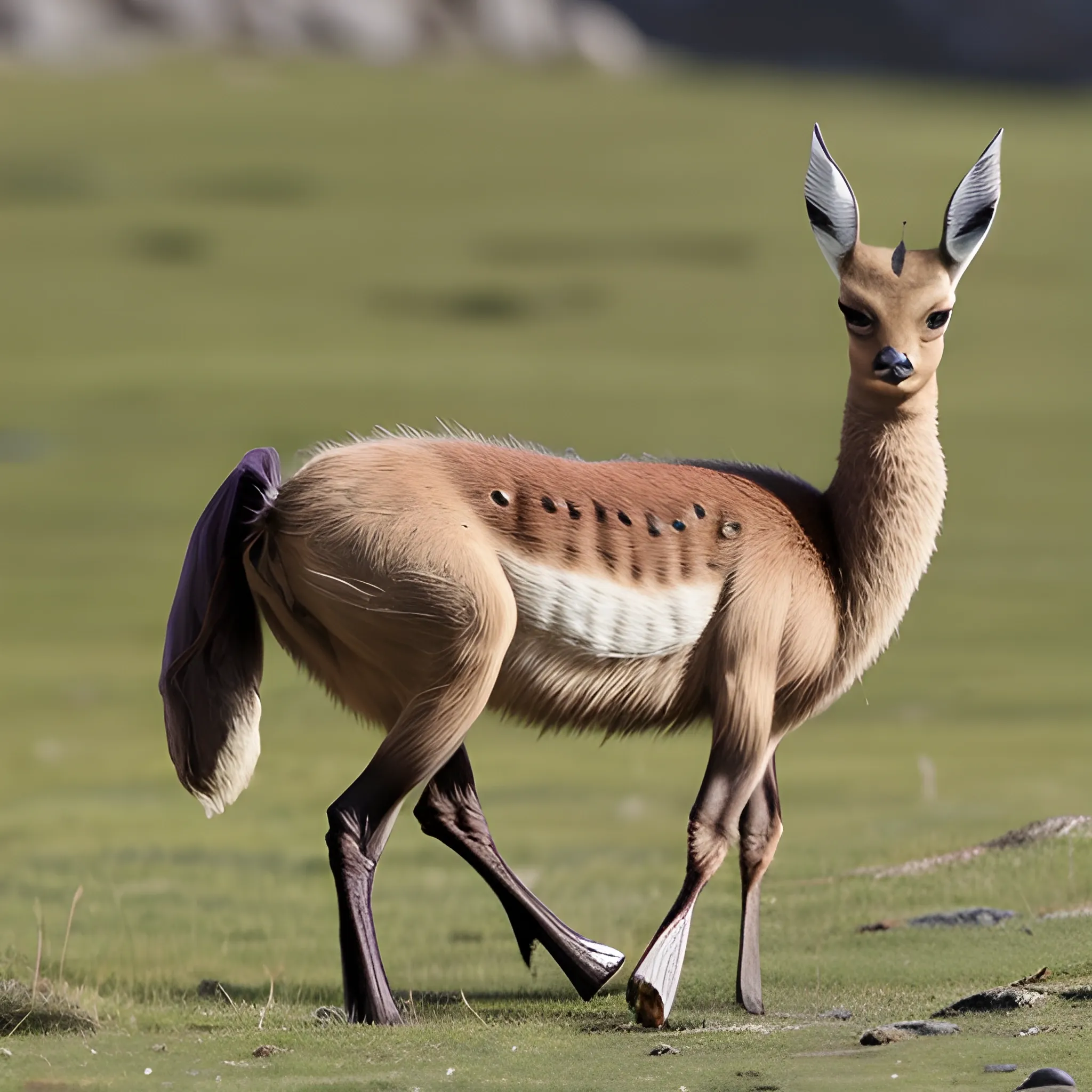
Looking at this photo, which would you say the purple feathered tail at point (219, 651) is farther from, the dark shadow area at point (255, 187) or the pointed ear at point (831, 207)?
the dark shadow area at point (255, 187)

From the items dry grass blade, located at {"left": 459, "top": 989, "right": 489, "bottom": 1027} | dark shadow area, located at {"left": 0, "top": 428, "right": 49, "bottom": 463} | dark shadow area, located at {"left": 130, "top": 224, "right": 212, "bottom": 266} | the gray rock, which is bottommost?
dark shadow area, located at {"left": 0, "top": 428, "right": 49, "bottom": 463}

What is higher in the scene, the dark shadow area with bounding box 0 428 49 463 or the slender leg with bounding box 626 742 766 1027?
the slender leg with bounding box 626 742 766 1027

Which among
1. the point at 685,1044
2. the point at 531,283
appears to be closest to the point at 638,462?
the point at 685,1044

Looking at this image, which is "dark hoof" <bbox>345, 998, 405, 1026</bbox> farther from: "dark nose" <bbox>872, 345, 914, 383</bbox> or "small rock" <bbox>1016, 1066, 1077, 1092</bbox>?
"dark nose" <bbox>872, 345, 914, 383</bbox>

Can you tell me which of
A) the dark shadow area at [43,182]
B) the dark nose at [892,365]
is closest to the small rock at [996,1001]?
the dark nose at [892,365]

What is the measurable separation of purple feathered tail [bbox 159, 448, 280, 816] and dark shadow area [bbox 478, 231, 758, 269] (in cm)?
3507

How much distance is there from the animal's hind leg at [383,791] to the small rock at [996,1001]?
1.87m

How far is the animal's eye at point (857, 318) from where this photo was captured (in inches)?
274

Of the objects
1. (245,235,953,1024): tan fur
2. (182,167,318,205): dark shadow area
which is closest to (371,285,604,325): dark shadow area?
(182,167,318,205): dark shadow area

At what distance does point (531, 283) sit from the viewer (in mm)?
41094

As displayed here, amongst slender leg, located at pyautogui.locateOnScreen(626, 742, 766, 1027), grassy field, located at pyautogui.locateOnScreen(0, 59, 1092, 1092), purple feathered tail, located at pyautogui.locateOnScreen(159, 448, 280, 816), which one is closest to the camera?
slender leg, located at pyautogui.locateOnScreen(626, 742, 766, 1027)

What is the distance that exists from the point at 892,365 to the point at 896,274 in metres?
0.33

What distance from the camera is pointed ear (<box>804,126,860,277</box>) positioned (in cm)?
701

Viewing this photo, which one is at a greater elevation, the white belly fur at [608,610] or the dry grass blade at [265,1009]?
the white belly fur at [608,610]
